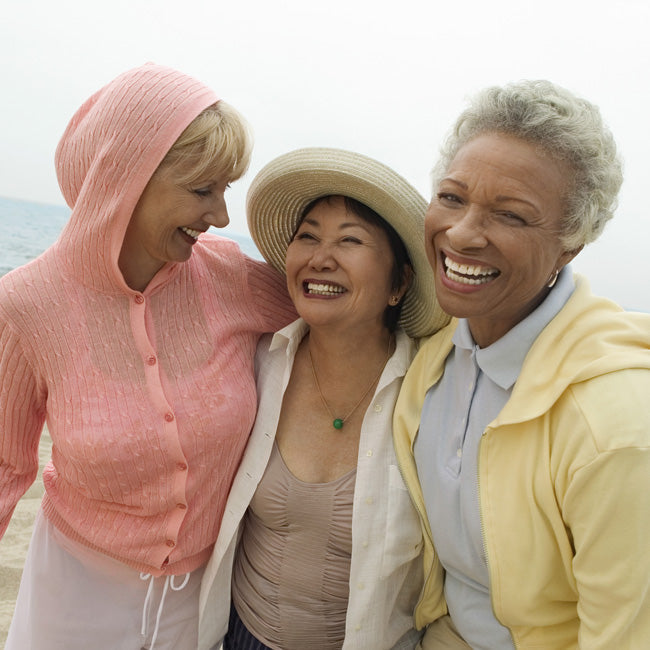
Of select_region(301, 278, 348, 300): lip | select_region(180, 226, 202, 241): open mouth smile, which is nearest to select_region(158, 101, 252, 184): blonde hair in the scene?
select_region(180, 226, 202, 241): open mouth smile

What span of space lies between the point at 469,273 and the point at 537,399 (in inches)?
15.3

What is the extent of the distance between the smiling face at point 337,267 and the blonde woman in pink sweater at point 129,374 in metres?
0.29

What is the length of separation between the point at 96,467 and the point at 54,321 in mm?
482

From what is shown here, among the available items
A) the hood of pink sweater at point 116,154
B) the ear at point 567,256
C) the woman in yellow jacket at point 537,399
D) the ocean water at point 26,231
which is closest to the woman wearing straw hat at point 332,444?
the woman in yellow jacket at point 537,399

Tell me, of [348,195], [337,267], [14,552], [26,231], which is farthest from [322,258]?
[26,231]

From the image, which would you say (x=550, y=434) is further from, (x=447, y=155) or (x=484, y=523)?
(x=447, y=155)

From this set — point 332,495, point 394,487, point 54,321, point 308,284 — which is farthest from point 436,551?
point 54,321

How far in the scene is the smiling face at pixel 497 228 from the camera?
60.4 inches

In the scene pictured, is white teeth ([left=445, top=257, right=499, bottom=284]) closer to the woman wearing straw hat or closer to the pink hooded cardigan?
the woman wearing straw hat

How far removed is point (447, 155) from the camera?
1793 millimetres

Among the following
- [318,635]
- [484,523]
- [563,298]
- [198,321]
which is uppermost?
[563,298]

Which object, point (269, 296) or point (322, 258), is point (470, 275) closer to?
point (322, 258)

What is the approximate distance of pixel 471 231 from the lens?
162cm

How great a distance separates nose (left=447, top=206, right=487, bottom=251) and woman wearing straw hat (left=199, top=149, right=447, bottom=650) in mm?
438
